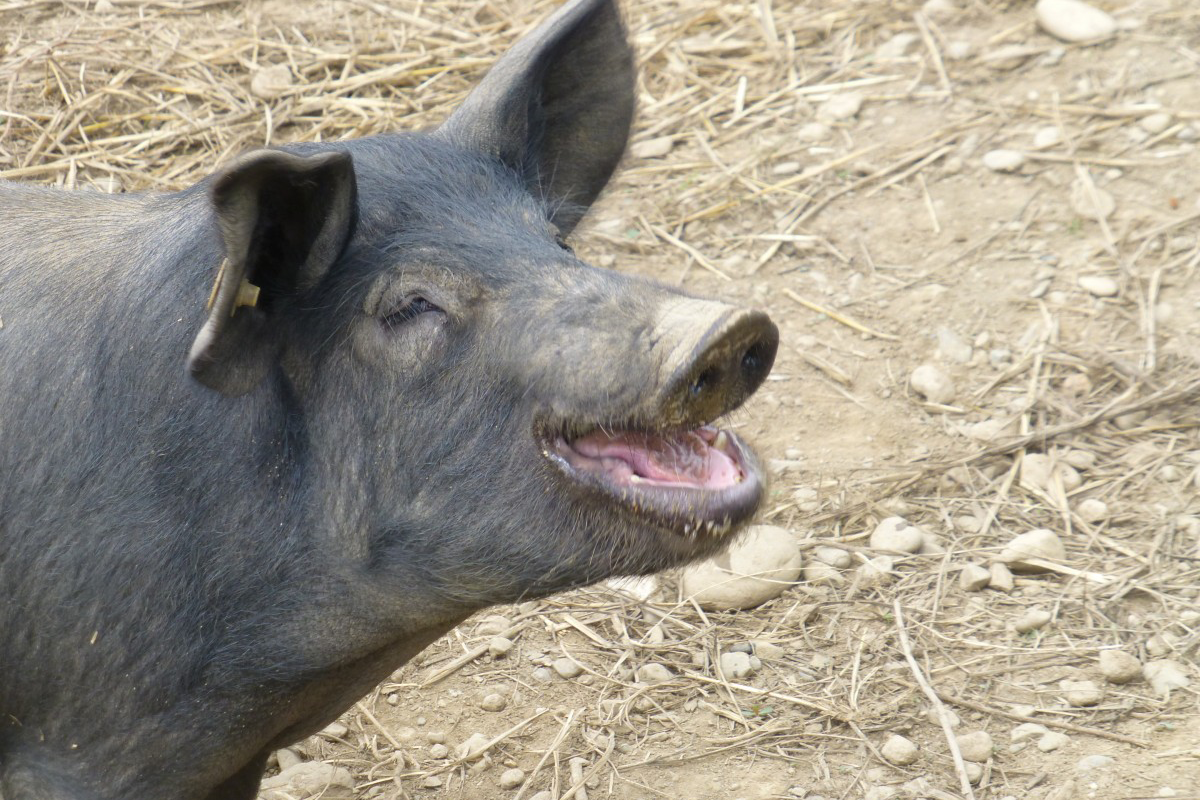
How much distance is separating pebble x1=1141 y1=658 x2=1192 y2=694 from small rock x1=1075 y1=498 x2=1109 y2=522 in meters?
0.68

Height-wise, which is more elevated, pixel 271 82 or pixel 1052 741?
pixel 271 82

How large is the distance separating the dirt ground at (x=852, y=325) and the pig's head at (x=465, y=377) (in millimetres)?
1296

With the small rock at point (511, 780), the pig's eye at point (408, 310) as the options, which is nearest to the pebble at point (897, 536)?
the small rock at point (511, 780)

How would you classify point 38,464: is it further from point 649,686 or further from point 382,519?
point 649,686

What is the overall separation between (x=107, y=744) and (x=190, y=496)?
64cm

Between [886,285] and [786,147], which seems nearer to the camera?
[886,285]

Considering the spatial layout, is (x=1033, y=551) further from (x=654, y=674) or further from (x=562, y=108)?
(x=562, y=108)

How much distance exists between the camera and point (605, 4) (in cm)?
359

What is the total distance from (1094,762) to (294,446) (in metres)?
2.28

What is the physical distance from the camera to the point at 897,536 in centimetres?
470

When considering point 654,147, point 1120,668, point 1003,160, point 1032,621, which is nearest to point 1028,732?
point 1120,668

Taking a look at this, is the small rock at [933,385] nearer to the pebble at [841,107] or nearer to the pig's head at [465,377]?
the pebble at [841,107]

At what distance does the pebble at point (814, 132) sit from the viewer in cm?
663

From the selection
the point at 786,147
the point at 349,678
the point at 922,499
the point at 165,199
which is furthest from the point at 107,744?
the point at 786,147
